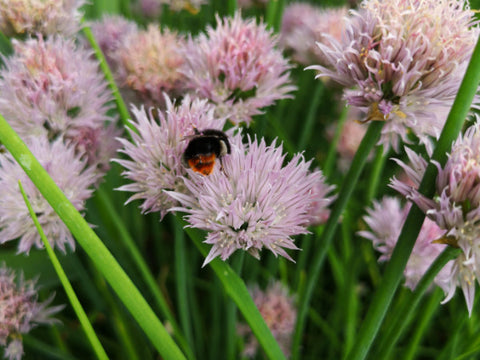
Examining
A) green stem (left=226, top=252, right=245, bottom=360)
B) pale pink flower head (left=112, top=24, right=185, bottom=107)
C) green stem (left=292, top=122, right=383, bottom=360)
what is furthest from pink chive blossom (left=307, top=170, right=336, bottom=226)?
pale pink flower head (left=112, top=24, right=185, bottom=107)

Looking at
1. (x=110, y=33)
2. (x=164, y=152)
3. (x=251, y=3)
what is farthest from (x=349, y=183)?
(x=251, y=3)

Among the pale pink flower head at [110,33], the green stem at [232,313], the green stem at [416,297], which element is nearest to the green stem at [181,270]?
the green stem at [232,313]

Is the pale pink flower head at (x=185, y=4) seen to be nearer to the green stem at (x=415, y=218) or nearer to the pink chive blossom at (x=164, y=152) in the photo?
the pink chive blossom at (x=164, y=152)

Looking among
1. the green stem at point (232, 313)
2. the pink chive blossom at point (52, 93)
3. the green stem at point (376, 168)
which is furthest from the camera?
the green stem at point (376, 168)

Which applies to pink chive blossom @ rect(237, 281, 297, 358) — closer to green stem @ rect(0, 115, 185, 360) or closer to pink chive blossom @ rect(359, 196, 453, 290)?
pink chive blossom @ rect(359, 196, 453, 290)

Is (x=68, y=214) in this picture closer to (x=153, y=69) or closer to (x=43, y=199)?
(x=43, y=199)

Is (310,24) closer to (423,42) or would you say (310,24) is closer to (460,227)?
(423,42)

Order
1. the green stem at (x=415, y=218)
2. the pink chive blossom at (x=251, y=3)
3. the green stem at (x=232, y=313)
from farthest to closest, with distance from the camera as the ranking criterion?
the pink chive blossom at (x=251, y=3), the green stem at (x=232, y=313), the green stem at (x=415, y=218)
